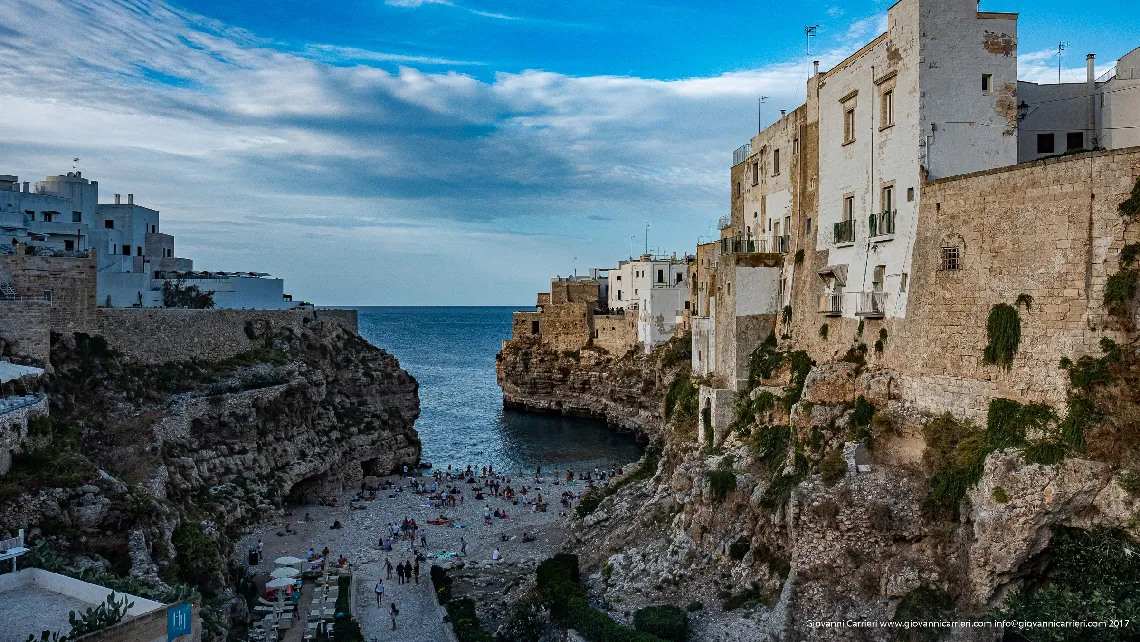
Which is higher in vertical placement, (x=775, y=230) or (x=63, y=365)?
(x=775, y=230)

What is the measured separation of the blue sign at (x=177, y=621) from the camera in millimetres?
14500

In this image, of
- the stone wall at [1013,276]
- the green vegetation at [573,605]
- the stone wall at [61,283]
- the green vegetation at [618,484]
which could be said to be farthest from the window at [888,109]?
the stone wall at [61,283]

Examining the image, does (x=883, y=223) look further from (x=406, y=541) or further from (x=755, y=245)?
(x=406, y=541)

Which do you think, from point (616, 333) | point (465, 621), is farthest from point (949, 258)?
point (616, 333)

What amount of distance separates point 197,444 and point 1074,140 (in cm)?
3462

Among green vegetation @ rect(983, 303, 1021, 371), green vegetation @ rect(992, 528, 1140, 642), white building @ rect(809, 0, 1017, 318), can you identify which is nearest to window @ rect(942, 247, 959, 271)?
white building @ rect(809, 0, 1017, 318)

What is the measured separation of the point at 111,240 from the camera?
4984 centimetres

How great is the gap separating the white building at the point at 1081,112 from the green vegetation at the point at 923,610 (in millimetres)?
12269

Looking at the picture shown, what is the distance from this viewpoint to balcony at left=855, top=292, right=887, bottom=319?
23.8 m

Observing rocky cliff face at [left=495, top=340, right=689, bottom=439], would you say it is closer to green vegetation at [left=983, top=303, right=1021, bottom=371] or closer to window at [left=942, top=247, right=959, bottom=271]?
window at [left=942, top=247, right=959, bottom=271]

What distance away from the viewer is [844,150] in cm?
2625

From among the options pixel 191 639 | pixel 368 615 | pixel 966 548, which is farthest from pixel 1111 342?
pixel 368 615

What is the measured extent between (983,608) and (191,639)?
16.1 m

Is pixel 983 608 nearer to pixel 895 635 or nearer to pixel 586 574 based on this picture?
pixel 895 635
